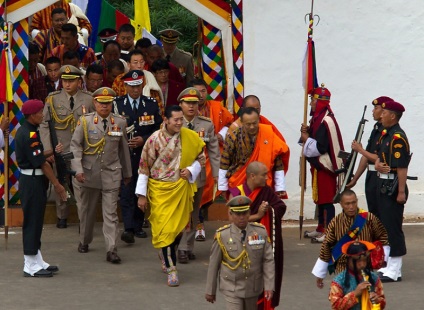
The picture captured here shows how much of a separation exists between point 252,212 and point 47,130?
3940mm

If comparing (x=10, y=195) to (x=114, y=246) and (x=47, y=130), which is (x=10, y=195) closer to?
(x=47, y=130)

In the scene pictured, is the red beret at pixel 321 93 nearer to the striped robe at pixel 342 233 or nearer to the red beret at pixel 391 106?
the red beret at pixel 391 106

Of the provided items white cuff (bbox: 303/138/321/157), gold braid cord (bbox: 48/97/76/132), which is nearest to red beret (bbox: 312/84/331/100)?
white cuff (bbox: 303/138/321/157)

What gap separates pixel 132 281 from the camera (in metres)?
12.8

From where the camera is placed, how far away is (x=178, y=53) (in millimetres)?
16969

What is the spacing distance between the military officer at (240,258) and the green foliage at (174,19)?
13.5 metres

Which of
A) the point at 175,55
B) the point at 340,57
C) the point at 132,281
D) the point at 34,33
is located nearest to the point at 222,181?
the point at 132,281

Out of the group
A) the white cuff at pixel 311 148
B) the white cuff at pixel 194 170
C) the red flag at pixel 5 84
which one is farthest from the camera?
the white cuff at pixel 311 148

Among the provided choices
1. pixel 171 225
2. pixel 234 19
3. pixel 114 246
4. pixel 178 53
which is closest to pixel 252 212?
pixel 171 225

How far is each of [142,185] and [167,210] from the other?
37 centimetres

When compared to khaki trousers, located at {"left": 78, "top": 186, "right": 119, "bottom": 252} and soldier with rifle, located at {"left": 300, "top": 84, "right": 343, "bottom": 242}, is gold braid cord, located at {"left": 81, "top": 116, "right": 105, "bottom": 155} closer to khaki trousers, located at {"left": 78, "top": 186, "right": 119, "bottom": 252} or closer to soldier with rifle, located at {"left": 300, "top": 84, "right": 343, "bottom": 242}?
khaki trousers, located at {"left": 78, "top": 186, "right": 119, "bottom": 252}

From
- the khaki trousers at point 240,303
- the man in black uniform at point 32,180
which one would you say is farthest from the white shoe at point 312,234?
the khaki trousers at point 240,303

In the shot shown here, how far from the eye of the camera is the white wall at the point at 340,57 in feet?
51.5

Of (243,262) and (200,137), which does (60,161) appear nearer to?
(200,137)
